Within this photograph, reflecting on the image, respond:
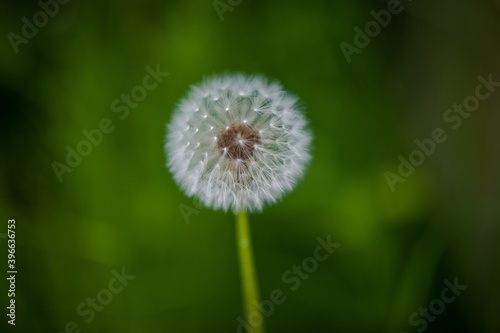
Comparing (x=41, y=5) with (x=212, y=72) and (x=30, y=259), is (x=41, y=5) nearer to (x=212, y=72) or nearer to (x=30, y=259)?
(x=212, y=72)

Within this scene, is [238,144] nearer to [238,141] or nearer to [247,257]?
[238,141]

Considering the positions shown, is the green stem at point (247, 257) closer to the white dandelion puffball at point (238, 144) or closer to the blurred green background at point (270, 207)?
the white dandelion puffball at point (238, 144)

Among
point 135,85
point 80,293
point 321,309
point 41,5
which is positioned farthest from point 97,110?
point 321,309

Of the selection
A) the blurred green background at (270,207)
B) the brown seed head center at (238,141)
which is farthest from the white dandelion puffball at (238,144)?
the blurred green background at (270,207)

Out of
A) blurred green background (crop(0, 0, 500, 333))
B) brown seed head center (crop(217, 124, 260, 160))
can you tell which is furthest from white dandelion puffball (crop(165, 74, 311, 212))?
blurred green background (crop(0, 0, 500, 333))

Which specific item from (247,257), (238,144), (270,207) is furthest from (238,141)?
(270,207)

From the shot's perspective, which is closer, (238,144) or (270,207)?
(238,144)

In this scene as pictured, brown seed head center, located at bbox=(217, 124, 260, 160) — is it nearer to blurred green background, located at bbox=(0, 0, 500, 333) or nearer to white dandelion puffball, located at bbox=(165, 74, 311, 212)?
white dandelion puffball, located at bbox=(165, 74, 311, 212)
